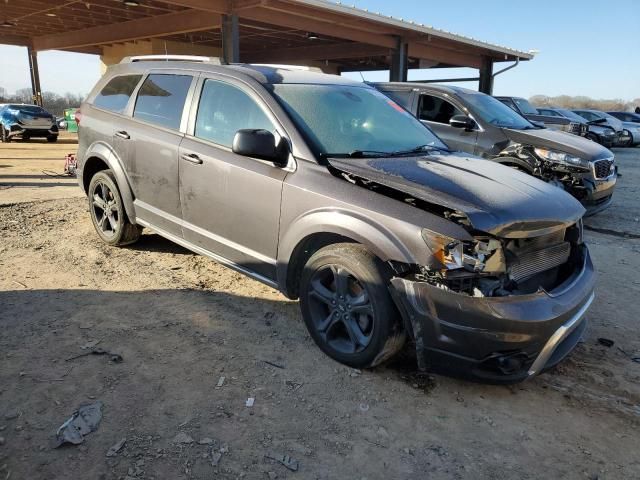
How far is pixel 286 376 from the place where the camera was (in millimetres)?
3133

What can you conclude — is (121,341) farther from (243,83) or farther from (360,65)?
(360,65)

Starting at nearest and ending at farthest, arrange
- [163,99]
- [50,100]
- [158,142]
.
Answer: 1. [158,142]
2. [163,99]
3. [50,100]

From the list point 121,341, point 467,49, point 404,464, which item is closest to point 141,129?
point 121,341

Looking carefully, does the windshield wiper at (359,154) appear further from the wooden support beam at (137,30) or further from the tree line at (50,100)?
the tree line at (50,100)

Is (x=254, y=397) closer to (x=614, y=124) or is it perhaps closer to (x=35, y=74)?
(x=614, y=124)

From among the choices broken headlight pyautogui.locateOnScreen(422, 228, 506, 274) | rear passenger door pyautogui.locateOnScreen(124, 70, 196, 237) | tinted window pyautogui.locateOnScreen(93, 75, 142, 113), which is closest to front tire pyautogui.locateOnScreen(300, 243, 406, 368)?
broken headlight pyautogui.locateOnScreen(422, 228, 506, 274)

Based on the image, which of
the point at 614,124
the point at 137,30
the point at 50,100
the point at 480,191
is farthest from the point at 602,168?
the point at 50,100

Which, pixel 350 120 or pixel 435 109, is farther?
pixel 435 109

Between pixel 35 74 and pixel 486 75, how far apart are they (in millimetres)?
21634

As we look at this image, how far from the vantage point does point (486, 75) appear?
76.5 feet

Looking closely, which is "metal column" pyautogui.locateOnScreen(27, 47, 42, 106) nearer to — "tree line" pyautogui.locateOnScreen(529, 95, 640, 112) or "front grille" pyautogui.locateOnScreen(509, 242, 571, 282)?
"front grille" pyautogui.locateOnScreen(509, 242, 571, 282)

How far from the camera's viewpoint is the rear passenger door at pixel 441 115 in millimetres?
7746

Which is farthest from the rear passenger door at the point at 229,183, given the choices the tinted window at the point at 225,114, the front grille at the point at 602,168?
the front grille at the point at 602,168

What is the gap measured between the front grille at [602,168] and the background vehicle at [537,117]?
3733 millimetres
